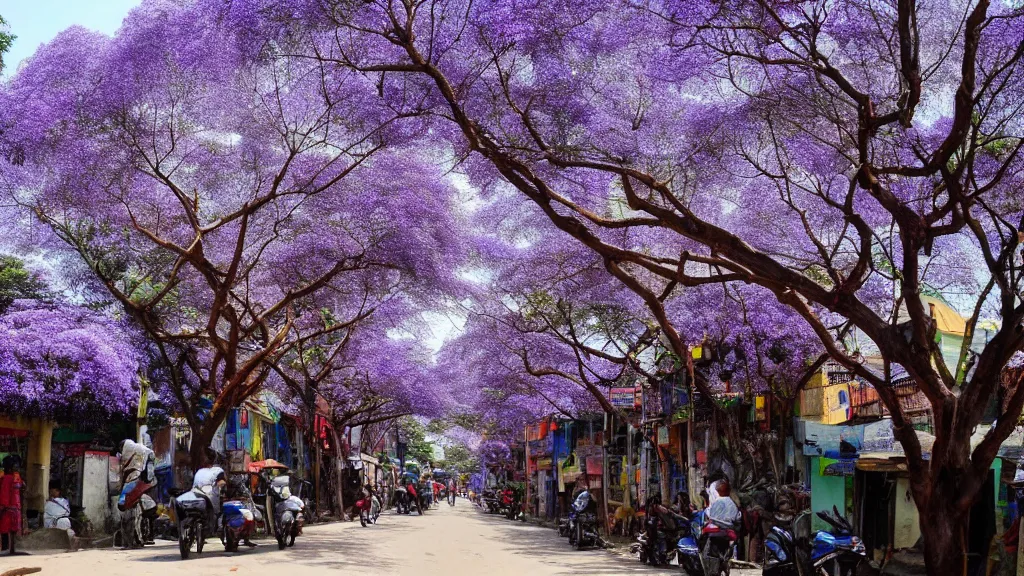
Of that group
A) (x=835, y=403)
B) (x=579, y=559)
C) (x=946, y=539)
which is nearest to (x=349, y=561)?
(x=579, y=559)

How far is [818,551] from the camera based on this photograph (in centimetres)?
1238

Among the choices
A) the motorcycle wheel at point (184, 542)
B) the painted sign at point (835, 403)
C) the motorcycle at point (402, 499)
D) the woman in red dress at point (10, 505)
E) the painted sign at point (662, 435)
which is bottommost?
the motorcycle at point (402, 499)

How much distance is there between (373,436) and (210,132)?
5360 cm

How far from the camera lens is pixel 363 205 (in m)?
18.7

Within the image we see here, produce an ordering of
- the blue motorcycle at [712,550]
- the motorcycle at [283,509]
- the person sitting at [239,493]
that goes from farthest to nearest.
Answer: the motorcycle at [283,509]
the person sitting at [239,493]
the blue motorcycle at [712,550]

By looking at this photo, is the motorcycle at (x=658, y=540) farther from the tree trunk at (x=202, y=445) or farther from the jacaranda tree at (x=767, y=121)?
the tree trunk at (x=202, y=445)

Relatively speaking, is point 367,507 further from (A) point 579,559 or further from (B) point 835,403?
(B) point 835,403

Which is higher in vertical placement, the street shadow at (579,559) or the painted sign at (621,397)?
the painted sign at (621,397)

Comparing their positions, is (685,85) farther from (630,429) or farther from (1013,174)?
(630,429)

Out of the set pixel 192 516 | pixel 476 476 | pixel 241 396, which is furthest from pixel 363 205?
pixel 476 476

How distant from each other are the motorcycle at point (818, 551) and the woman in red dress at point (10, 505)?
1041cm

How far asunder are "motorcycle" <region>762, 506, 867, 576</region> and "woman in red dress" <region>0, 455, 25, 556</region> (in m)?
10.4

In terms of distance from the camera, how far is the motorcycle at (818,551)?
12.2 metres

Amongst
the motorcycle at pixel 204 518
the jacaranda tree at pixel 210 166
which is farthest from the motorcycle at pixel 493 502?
the motorcycle at pixel 204 518
